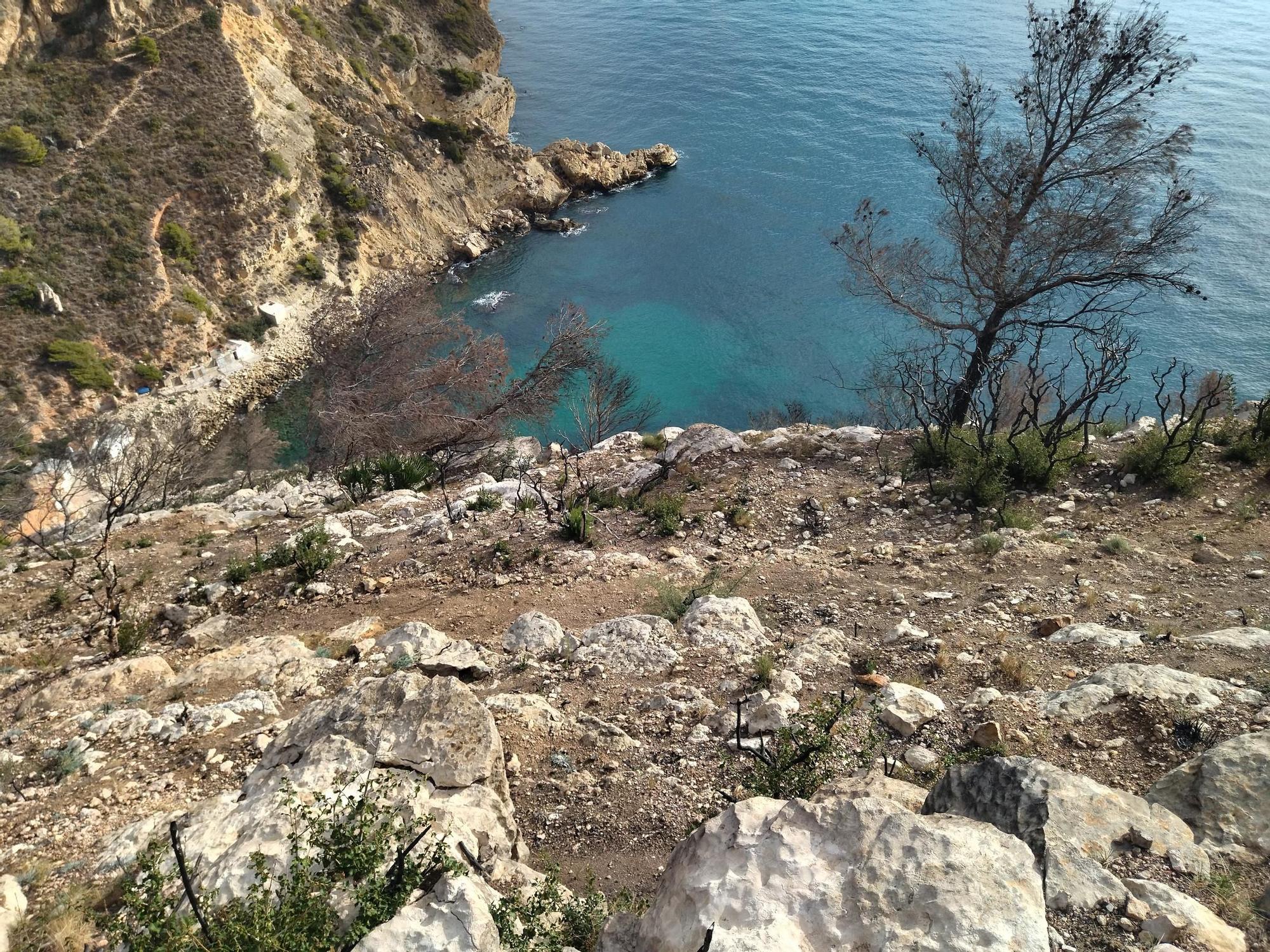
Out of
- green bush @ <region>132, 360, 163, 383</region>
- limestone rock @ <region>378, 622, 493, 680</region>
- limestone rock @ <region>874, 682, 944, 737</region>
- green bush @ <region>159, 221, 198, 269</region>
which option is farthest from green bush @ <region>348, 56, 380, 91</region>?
limestone rock @ <region>874, 682, 944, 737</region>

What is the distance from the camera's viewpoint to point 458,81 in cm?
4866

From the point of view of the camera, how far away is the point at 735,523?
11.5 metres

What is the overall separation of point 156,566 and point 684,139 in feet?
164

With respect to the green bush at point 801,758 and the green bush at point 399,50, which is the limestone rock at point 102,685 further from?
the green bush at point 399,50

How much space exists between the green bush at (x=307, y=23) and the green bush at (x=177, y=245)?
1629cm

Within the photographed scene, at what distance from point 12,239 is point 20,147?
4.39 m

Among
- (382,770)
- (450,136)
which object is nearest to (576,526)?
(382,770)

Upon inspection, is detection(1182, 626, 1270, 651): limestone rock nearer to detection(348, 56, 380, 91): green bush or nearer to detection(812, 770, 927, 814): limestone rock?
detection(812, 770, 927, 814): limestone rock

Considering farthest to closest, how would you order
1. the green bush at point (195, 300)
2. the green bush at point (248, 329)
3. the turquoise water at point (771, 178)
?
the turquoise water at point (771, 178) < the green bush at point (248, 329) < the green bush at point (195, 300)

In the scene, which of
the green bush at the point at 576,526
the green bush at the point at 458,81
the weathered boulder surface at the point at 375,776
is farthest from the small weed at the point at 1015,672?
the green bush at the point at 458,81

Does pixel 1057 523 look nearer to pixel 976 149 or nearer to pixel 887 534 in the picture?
pixel 887 534

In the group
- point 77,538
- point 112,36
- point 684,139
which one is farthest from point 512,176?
point 77,538

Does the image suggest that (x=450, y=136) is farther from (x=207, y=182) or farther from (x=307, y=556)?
(x=307, y=556)

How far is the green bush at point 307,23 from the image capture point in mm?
41406
